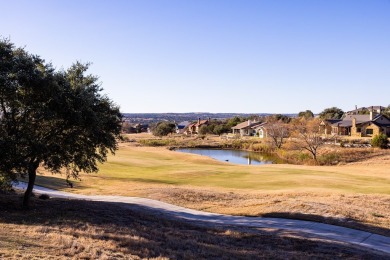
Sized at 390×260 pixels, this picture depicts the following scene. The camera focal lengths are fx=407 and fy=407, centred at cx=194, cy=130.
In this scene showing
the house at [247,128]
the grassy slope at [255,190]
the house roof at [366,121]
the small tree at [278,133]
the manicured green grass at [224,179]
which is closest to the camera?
the grassy slope at [255,190]

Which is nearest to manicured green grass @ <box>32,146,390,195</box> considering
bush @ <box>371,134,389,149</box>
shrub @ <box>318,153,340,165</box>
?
shrub @ <box>318,153,340,165</box>

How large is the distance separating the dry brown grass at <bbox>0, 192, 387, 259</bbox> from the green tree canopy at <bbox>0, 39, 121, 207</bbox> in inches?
106

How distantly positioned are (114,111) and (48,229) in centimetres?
954

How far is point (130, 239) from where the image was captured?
14.3m

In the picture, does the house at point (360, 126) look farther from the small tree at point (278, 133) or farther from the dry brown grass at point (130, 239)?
the dry brown grass at point (130, 239)

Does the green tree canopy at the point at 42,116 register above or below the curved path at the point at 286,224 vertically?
above

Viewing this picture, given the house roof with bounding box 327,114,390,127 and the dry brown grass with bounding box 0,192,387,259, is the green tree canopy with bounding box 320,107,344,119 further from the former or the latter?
the dry brown grass with bounding box 0,192,387,259

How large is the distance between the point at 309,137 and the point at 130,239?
2555 inches

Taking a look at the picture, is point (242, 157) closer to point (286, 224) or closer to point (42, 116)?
point (286, 224)

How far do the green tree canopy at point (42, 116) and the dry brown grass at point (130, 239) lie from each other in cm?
269

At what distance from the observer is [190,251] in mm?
13477

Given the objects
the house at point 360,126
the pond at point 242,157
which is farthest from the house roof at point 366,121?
the pond at point 242,157

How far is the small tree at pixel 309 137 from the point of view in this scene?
73.4 m

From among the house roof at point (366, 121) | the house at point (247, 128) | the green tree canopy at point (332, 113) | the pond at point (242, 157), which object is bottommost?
the pond at point (242, 157)
